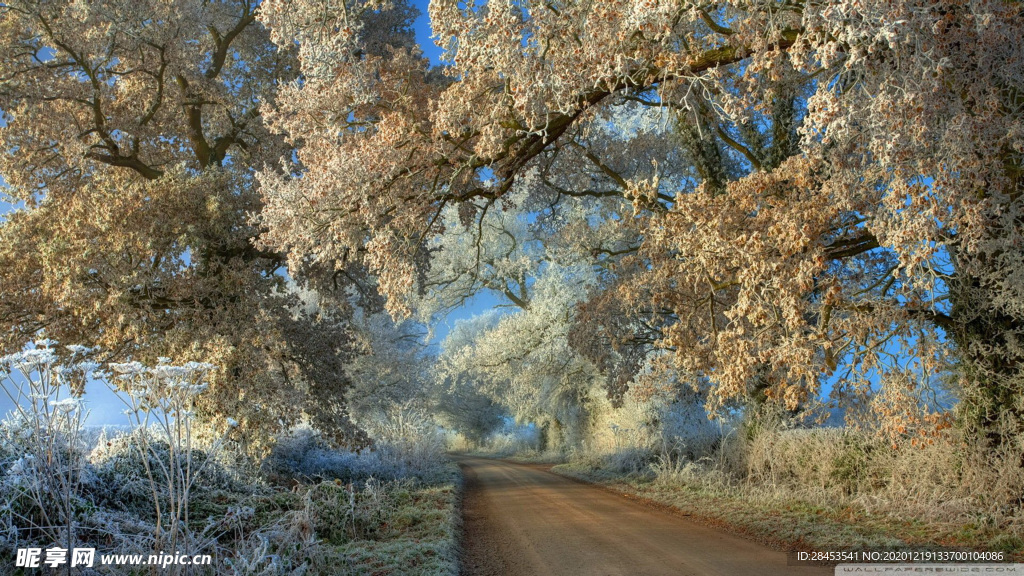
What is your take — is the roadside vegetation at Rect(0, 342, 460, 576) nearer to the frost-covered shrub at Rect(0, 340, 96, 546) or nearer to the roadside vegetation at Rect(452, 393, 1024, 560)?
the frost-covered shrub at Rect(0, 340, 96, 546)

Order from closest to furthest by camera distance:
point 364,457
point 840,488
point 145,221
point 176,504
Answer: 1. point 176,504
2. point 840,488
3. point 145,221
4. point 364,457

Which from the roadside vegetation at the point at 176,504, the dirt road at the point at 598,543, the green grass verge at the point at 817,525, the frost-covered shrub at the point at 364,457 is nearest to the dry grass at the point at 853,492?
the green grass verge at the point at 817,525

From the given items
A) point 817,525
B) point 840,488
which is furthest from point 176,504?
point 840,488

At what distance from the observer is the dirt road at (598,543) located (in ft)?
20.9

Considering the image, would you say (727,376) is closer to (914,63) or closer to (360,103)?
(914,63)

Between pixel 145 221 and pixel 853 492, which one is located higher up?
pixel 145 221

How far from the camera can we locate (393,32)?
16156 millimetres

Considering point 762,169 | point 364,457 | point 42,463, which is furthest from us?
point 364,457

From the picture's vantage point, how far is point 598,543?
7.57 meters

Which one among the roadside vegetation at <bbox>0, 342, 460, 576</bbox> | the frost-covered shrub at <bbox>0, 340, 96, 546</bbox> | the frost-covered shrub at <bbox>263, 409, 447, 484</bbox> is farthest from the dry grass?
the frost-covered shrub at <bbox>0, 340, 96, 546</bbox>

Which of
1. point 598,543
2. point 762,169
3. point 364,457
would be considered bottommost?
point 598,543

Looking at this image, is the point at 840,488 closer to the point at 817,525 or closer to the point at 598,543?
the point at 817,525

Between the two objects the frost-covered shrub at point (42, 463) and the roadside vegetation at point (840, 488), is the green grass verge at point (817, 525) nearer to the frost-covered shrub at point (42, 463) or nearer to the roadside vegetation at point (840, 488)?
the roadside vegetation at point (840, 488)

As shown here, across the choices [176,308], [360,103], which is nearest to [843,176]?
[360,103]
